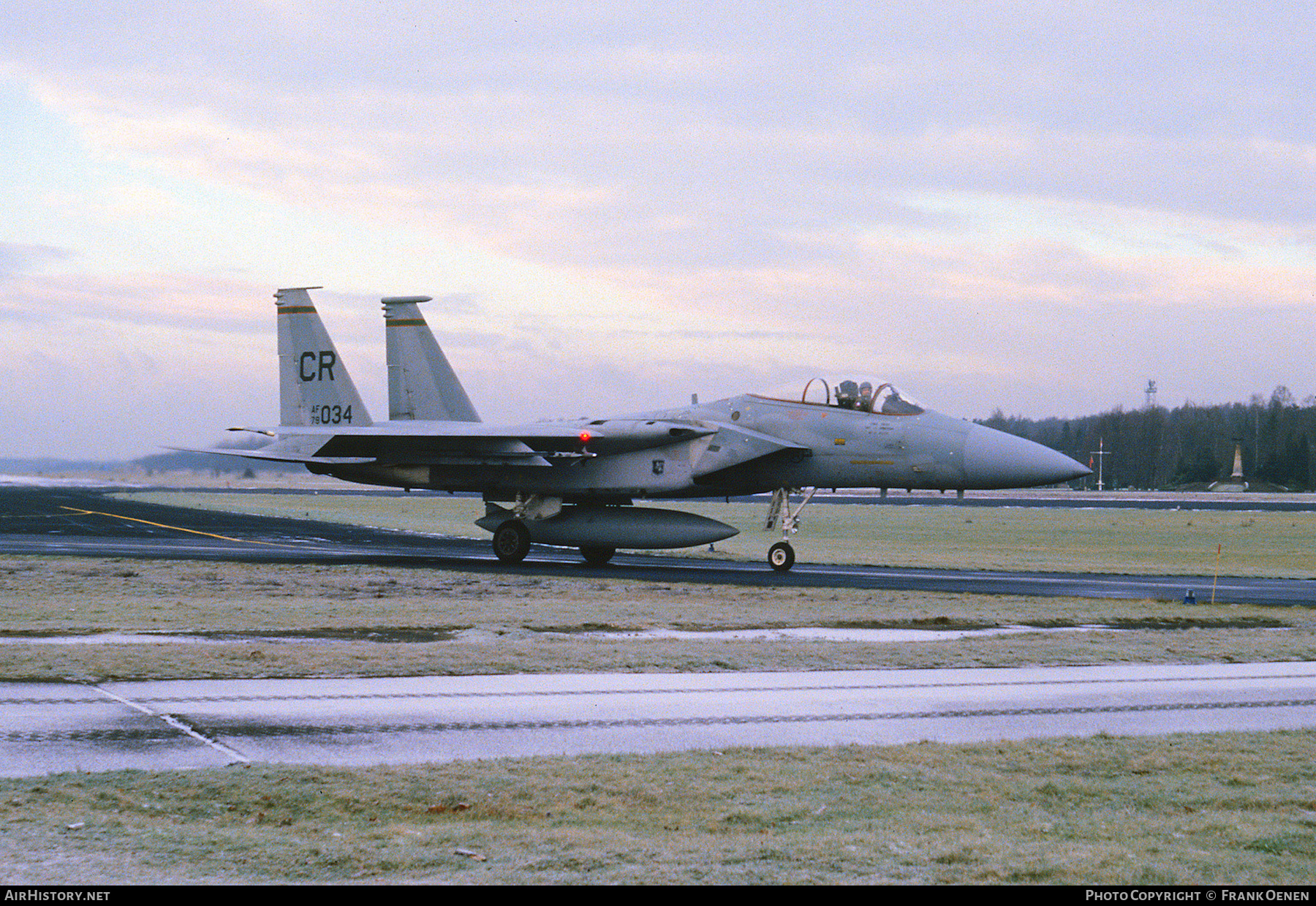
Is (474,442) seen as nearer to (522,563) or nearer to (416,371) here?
(522,563)

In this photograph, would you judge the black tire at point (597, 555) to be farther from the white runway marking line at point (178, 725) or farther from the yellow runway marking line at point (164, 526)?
the white runway marking line at point (178, 725)

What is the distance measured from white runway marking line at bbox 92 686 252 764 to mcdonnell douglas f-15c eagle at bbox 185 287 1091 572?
15.2 meters

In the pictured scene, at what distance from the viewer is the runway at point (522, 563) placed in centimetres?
2172

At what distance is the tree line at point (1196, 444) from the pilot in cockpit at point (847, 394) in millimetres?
95530

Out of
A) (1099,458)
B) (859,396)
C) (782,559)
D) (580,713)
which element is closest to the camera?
(580,713)

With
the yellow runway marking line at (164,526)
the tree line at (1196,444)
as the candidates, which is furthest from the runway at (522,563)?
the tree line at (1196,444)

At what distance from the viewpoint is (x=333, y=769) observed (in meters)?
7.23

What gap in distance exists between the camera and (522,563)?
25953 mm

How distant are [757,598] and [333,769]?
12.3m

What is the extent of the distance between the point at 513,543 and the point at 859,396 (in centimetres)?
791

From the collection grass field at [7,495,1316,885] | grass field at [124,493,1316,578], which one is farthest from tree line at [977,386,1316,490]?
grass field at [7,495,1316,885]

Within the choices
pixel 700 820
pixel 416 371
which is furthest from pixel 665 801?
pixel 416 371

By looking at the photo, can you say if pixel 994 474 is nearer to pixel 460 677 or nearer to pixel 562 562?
pixel 562 562

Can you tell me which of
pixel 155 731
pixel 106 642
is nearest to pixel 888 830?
pixel 155 731
